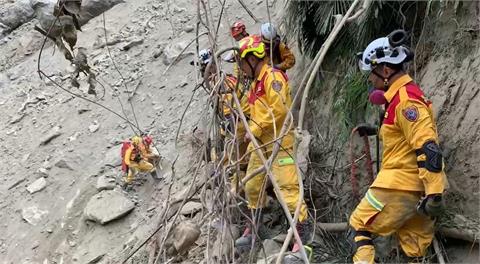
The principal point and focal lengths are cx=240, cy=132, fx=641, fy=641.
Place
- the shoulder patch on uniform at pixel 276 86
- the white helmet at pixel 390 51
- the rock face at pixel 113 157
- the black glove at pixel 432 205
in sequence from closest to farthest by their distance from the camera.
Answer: the black glove at pixel 432 205, the white helmet at pixel 390 51, the shoulder patch on uniform at pixel 276 86, the rock face at pixel 113 157

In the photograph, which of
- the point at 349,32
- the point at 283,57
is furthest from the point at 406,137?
the point at 283,57

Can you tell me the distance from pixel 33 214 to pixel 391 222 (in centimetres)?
591

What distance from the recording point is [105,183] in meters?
8.27

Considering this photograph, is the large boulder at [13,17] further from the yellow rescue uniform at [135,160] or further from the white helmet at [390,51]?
the white helmet at [390,51]

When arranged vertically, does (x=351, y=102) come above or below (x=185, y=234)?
below

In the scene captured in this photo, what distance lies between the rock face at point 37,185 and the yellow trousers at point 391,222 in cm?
599

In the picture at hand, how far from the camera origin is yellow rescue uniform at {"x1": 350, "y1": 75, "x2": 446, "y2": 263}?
3.68 metres

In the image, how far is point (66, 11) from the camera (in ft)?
10.0

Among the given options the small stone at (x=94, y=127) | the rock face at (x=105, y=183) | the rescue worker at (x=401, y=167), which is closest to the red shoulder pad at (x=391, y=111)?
the rescue worker at (x=401, y=167)

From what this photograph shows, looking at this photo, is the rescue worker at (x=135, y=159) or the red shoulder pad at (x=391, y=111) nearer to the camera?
the red shoulder pad at (x=391, y=111)

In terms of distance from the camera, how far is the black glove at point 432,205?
11.8 ft

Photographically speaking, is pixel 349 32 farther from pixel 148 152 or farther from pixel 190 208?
pixel 148 152

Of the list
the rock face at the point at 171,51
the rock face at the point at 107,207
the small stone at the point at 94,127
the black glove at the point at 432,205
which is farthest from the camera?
the rock face at the point at 171,51

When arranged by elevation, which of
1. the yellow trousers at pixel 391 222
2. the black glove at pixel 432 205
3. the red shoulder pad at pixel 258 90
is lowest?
the yellow trousers at pixel 391 222
